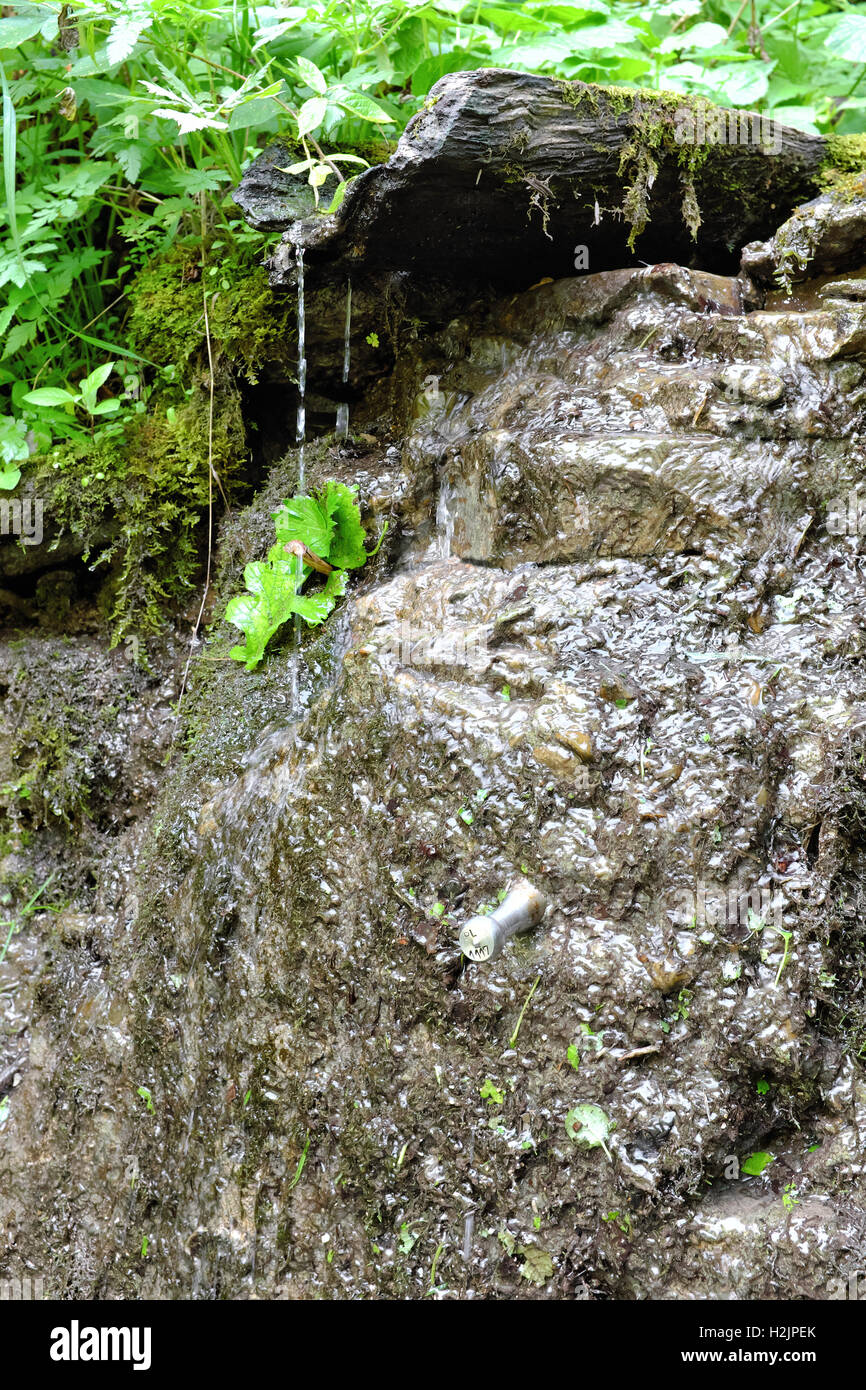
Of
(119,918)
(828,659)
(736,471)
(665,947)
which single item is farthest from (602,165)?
(119,918)

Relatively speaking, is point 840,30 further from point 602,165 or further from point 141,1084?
point 141,1084

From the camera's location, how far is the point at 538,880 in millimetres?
2430

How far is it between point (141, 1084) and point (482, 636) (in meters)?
1.86

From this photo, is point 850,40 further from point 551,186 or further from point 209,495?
point 209,495

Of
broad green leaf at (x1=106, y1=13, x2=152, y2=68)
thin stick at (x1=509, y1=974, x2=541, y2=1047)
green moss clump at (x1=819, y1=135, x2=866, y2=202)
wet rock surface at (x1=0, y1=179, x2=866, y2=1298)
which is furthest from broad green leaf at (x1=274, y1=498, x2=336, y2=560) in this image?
green moss clump at (x1=819, y1=135, x2=866, y2=202)

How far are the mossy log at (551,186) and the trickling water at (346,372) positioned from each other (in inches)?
12.0

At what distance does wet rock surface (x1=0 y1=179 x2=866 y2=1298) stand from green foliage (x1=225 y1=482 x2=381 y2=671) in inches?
4.7

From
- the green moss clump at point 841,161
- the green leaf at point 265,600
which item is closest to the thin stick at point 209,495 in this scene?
the green leaf at point 265,600

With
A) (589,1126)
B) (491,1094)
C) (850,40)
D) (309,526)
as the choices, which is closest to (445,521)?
(309,526)

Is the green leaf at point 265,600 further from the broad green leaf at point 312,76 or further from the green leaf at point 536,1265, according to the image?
the green leaf at point 536,1265

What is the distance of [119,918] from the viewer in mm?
3645

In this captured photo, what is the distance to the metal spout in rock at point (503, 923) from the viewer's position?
2311mm

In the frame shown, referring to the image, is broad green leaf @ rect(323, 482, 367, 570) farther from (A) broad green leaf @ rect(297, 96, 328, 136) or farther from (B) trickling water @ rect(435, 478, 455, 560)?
(A) broad green leaf @ rect(297, 96, 328, 136)

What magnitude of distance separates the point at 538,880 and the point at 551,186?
2.10m
